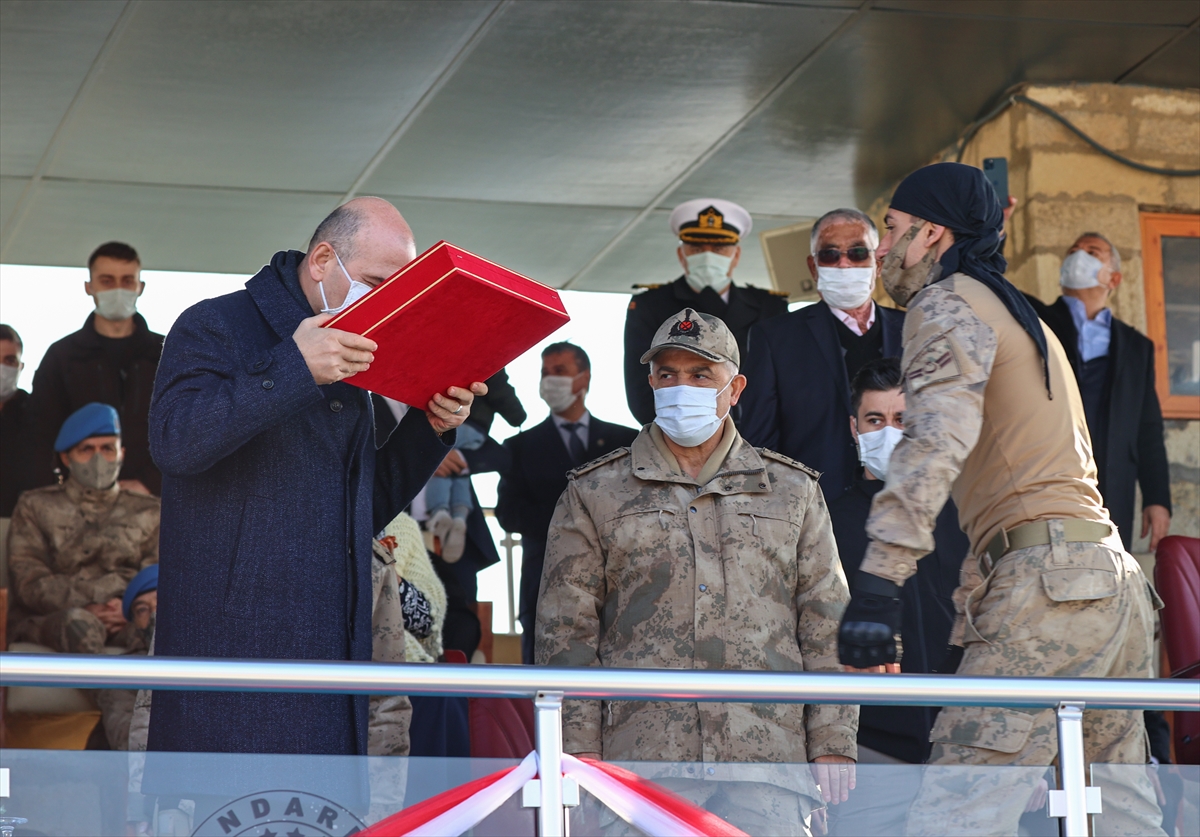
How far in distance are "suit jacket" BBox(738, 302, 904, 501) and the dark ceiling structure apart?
1.67 meters

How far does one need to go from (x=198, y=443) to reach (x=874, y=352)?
3034 millimetres

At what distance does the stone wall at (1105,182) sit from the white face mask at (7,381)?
4471 millimetres

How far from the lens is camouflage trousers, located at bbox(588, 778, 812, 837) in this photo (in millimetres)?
2604

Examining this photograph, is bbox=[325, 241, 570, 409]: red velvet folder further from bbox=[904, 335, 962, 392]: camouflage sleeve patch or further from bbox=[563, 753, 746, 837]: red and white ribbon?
bbox=[563, 753, 746, 837]: red and white ribbon

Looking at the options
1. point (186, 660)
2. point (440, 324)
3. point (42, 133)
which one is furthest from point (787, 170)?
point (186, 660)

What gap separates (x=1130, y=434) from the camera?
6.08 m

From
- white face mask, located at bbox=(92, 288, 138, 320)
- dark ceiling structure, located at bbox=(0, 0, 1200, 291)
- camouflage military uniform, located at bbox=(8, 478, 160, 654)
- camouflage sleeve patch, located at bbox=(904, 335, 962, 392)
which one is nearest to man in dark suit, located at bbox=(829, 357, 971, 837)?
camouflage sleeve patch, located at bbox=(904, 335, 962, 392)

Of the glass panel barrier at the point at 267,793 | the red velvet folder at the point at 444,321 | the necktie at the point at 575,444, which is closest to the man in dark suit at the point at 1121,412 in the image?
the necktie at the point at 575,444

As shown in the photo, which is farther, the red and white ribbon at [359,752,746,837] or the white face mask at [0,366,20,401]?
the white face mask at [0,366,20,401]

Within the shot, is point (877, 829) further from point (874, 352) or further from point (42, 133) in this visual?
point (42, 133)

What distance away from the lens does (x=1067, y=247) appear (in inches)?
276

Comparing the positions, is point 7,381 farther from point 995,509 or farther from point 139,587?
point 995,509

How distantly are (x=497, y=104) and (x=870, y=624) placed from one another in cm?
472

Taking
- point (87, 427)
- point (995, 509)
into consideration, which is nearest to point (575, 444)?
point (87, 427)
